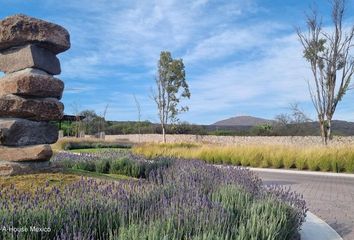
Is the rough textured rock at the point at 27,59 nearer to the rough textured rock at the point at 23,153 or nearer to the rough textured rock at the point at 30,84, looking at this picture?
the rough textured rock at the point at 30,84

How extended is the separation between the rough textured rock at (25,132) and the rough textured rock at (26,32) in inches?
55.4

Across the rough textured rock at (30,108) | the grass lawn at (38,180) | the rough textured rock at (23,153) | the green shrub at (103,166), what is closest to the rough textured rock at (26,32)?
the rough textured rock at (30,108)

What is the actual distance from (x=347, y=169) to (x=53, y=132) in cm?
1248

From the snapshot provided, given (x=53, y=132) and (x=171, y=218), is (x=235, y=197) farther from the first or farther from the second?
(x=53, y=132)

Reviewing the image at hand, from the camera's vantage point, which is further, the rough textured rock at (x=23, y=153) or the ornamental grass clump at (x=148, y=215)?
the rough textured rock at (x=23, y=153)

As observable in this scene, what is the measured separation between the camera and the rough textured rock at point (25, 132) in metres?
6.67

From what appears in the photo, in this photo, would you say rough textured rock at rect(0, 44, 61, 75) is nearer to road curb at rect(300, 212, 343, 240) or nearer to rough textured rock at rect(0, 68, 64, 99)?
rough textured rock at rect(0, 68, 64, 99)

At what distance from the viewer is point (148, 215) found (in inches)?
146

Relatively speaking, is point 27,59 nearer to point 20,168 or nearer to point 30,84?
point 30,84

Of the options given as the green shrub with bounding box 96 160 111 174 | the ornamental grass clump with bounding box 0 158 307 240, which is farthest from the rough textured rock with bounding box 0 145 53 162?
the green shrub with bounding box 96 160 111 174

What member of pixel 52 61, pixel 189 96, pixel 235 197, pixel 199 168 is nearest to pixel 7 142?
pixel 52 61

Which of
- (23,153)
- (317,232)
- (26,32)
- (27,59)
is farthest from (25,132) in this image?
(317,232)

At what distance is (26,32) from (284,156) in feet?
42.9

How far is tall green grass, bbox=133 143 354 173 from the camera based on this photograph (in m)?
15.9
